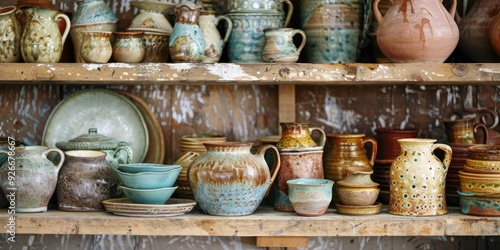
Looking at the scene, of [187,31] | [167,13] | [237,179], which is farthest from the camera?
[167,13]

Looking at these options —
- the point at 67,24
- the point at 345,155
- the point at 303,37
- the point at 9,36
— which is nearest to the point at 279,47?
the point at 303,37

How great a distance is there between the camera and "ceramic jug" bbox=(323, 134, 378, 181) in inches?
68.8

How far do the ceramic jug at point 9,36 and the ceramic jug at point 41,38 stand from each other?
0.10ft

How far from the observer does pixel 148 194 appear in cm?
159

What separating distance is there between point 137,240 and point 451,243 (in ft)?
2.95

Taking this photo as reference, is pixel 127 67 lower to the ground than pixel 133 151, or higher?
higher

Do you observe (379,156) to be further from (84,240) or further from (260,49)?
(84,240)

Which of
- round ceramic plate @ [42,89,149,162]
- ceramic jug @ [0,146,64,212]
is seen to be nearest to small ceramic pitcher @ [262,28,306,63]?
round ceramic plate @ [42,89,149,162]

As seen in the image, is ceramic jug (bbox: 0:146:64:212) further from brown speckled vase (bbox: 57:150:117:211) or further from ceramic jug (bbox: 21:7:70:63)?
ceramic jug (bbox: 21:7:70:63)

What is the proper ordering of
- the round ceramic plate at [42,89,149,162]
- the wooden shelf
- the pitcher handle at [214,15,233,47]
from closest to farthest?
the wooden shelf, the pitcher handle at [214,15,233,47], the round ceramic plate at [42,89,149,162]

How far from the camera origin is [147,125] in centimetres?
194

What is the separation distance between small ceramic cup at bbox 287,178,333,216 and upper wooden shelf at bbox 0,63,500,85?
0.83ft

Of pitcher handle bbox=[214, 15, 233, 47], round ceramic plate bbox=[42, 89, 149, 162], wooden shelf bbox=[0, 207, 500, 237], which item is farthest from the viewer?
round ceramic plate bbox=[42, 89, 149, 162]

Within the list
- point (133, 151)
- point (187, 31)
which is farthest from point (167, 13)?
point (133, 151)
